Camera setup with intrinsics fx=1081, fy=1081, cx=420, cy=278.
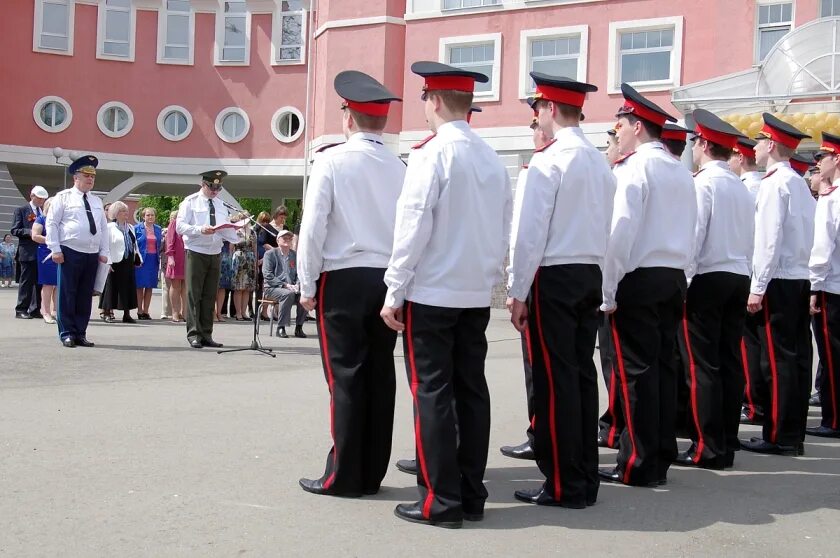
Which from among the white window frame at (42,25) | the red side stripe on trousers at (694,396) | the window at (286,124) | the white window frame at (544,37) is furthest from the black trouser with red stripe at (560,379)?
the white window frame at (42,25)

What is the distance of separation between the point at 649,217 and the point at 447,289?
167cm

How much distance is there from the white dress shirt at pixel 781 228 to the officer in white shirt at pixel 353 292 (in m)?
3.05

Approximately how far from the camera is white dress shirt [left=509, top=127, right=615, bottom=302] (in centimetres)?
566

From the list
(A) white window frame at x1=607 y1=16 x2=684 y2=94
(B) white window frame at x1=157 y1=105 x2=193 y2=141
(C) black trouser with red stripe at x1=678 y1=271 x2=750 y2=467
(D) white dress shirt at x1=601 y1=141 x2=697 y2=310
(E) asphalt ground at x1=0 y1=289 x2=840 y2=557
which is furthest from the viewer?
(B) white window frame at x1=157 y1=105 x2=193 y2=141

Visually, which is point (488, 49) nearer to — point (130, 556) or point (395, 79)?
point (395, 79)

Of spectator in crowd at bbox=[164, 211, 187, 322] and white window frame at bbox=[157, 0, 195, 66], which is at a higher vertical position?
white window frame at bbox=[157, 0, 195, 66]

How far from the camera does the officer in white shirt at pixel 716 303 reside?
6.96 meters

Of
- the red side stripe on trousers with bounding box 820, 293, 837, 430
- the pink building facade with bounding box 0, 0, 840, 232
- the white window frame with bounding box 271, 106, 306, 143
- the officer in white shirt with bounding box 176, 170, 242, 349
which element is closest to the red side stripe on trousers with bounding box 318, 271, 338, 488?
the red side stripe on trousers with bounding box 820, 293, 837, 430

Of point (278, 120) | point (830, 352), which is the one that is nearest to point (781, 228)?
point (830, 352)

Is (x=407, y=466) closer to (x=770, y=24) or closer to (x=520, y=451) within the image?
(x=520, y=451)

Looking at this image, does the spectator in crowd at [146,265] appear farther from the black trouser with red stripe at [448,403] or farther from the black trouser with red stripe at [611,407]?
the black trouser with red stripe at [448,403]

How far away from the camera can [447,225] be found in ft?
17.5

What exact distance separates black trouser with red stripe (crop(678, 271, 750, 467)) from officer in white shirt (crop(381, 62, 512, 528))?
2.09m

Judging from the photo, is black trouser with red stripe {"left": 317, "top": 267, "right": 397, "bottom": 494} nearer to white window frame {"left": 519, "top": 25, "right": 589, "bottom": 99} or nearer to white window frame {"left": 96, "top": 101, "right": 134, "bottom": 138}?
white window frame {"left": 519, "top": 25, "right": 589, "bottom": 99}
